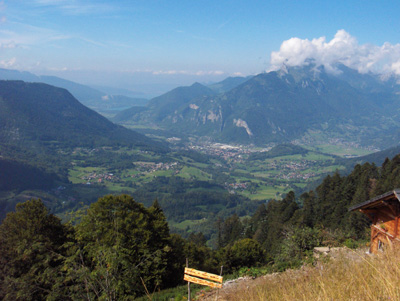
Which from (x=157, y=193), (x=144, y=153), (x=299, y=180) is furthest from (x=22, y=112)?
(x=299, y=180)

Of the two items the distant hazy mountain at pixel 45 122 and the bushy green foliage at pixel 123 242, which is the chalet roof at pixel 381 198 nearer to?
the bushy green foliage at pixel 123 242

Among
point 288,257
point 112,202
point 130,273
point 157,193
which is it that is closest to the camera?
point 130,273

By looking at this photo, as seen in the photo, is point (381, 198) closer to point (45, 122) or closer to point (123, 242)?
point (123, 242)

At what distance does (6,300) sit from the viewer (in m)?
9.95

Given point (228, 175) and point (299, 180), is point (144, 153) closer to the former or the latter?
point (228, 175)

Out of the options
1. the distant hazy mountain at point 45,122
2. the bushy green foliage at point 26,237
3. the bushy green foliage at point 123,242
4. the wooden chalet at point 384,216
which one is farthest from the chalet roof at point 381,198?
the distant hazy mountain at point 45,122

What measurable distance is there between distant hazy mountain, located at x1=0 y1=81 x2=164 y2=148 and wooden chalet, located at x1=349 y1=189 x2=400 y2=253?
156539mm

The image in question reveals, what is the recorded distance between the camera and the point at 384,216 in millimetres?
9789

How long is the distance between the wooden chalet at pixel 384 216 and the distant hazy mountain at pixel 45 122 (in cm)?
15654

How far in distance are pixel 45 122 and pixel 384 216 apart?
188331 millimetres

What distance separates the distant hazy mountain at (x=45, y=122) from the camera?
470ft

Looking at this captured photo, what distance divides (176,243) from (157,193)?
86.7 m

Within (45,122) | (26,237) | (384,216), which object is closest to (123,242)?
(26,237)

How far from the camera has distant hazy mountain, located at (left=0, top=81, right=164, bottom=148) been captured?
143 m
